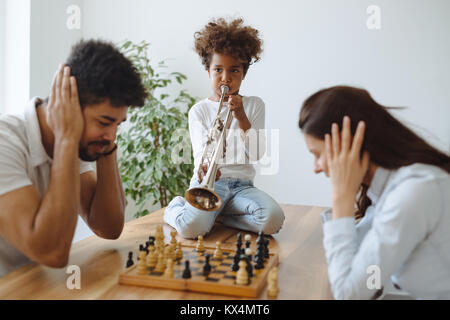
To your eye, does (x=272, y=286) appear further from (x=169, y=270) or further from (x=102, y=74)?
(x=102, y=74)

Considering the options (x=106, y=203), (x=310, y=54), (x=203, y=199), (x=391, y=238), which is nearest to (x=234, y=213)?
(x=203, y=199)

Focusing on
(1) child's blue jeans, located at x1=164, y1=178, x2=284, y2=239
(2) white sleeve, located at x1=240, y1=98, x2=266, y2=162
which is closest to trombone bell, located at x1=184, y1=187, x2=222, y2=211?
(1) child's blue jeans, located at x1=164, y1=178, x2=284, y2=239

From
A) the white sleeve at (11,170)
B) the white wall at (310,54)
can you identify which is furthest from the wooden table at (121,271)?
the white wall at (310,54)

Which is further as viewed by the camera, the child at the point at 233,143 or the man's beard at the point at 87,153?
the child at the point at 233,143

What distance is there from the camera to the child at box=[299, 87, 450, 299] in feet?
3.20

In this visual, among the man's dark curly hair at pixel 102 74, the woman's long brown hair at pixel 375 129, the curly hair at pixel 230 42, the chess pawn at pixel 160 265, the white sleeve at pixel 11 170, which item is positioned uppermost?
the curly hair at pixel 230 42

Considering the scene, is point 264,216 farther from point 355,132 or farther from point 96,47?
point 96,47

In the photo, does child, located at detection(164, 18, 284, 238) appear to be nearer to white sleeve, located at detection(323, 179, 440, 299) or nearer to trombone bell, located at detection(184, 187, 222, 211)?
trombone bell, located at detection(184, 187, 222, 211)

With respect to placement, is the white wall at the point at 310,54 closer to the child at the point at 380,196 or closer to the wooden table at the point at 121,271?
the wooden table at the point at 121,271

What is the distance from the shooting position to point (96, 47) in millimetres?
1270

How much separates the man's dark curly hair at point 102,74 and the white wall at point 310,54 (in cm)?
218

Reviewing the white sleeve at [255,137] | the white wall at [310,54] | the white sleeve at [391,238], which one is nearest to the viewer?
the white sleeve at [391,238]

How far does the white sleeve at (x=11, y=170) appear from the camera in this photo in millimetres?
1111
